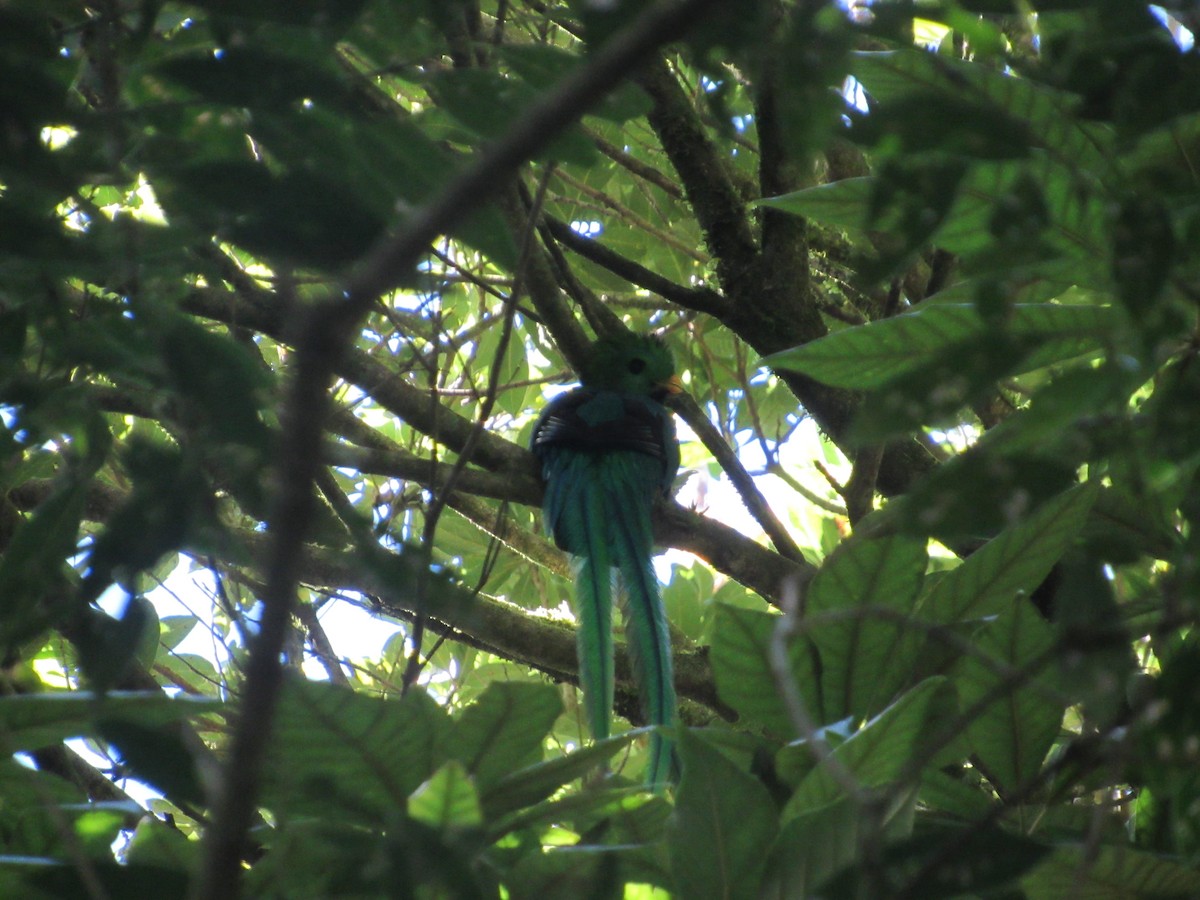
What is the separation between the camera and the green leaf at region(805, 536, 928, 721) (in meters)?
1.47

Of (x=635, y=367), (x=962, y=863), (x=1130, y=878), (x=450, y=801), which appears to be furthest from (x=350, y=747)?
(x=635, y=367)

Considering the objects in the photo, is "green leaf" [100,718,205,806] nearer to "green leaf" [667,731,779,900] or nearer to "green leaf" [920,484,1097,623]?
"green leaf" [667,731,779,900]

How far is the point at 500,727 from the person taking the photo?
3.98 feet

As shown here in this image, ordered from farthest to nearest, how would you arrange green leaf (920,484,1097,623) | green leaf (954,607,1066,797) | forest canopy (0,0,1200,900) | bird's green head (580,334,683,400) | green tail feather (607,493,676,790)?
bird's green head (580,334,683,400) < green tail feather (607,493,676,790) < green leaf (920,484,1097,623) < green leaf (954,607,1066,797) < forest canopy (0,0,1200,900)

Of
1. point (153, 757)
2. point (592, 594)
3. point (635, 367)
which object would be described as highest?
point (635, 367)

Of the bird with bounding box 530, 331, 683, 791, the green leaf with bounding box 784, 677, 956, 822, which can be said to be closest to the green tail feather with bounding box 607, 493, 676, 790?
the bird with bounding box 530, 331, 683, 791

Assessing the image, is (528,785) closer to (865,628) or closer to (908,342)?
(865,628)

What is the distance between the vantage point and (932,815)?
151 cm

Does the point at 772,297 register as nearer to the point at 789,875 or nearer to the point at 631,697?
the point at 631,697

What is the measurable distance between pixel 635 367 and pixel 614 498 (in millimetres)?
889

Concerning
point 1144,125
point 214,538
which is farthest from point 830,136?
point 214,538

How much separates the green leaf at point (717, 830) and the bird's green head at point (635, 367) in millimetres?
2857

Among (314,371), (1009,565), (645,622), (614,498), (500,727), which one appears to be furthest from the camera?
(614,498)

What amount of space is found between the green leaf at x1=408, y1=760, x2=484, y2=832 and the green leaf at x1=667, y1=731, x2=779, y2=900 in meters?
0.32
